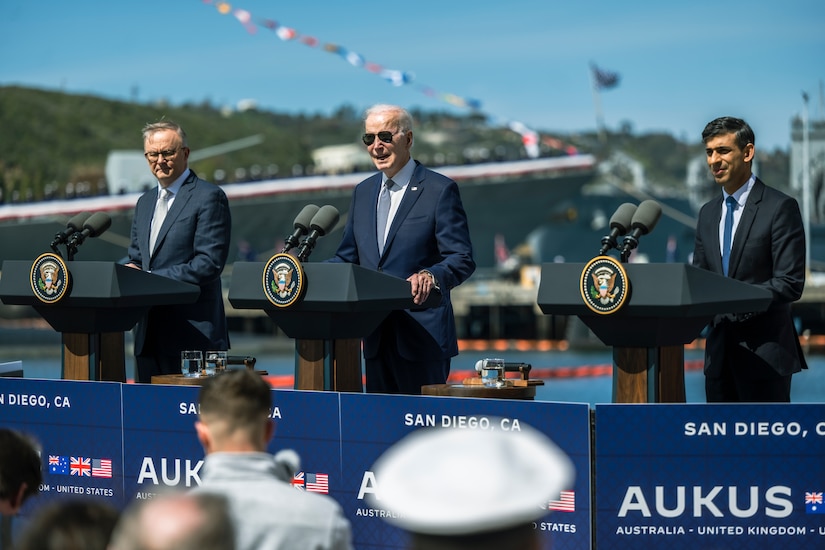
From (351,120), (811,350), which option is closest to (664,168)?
(351,120)

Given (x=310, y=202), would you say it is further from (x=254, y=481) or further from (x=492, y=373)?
(x=254, y=481)

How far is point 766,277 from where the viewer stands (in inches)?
170

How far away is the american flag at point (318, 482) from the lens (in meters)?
4.28

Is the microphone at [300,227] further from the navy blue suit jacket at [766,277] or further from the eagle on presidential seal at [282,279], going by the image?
Answer: the navy blue suit jacket at [766,277]

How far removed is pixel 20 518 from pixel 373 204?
1.74 meters

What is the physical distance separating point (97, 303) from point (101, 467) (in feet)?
2.08

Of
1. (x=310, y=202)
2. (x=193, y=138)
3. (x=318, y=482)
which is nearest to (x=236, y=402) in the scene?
(x=318, y=482)

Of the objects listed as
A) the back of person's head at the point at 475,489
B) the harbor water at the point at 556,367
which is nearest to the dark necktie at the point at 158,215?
the back of person's head at the point at 475,489

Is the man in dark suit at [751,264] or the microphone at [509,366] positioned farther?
the microphone at [509,366]

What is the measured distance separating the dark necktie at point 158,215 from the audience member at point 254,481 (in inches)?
115

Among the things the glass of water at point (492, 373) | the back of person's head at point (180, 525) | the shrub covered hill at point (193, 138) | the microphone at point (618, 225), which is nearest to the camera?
the back of person's head at point (180, 525)

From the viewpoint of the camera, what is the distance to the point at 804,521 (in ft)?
12.4

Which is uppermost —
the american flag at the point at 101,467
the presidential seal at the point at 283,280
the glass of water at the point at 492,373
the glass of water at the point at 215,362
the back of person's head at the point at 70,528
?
the presidential seal at the point at 283,280

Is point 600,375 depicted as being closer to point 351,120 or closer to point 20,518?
point 20,518
